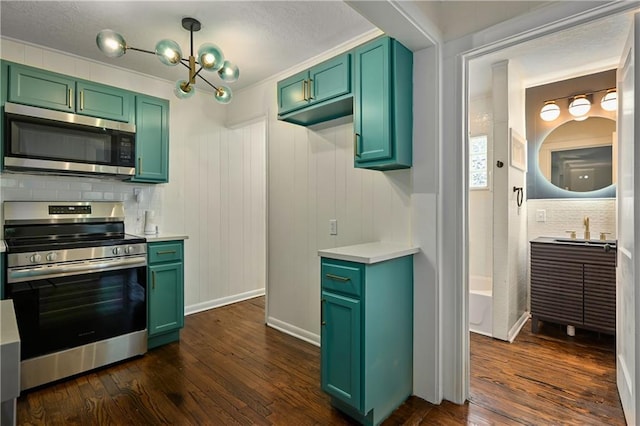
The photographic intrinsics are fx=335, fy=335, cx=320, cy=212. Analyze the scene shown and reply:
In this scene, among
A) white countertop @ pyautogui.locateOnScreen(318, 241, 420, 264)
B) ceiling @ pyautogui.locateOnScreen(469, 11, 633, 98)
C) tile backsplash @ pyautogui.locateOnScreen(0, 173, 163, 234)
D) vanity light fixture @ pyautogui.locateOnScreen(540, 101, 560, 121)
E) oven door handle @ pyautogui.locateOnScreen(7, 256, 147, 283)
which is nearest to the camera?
white countertop @ pyautogui.locateOnScreen(318, 241, 420, 264)

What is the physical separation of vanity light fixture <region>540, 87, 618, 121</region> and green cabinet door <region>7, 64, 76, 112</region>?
4456 millimetres

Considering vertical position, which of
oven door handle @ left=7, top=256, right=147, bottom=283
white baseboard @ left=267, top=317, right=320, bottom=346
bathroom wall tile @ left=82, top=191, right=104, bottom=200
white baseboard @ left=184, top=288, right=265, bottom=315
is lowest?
white baseboard @ left=267, top=317, right=320, bottom=346

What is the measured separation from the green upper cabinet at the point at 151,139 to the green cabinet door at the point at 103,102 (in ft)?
0.33

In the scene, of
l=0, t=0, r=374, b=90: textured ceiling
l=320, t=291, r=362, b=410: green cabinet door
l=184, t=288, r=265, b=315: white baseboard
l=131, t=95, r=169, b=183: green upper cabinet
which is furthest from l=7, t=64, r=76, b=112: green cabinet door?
l=320, t=291, r=362, b=410: green cabinet door

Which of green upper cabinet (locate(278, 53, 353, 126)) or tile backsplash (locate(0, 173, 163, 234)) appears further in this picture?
tile backsplash (locate(0, 173, 163, 234))

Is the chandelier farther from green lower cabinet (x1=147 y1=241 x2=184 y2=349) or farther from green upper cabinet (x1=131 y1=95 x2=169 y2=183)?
green lower cabinet (x1=147 y1=241 x2=184 y2=349)

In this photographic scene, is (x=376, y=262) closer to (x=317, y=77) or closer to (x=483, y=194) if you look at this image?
(x=317, y=77)

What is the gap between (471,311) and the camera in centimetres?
331

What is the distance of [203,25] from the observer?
2508mm

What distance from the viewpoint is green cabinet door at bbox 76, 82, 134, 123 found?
2768 mm

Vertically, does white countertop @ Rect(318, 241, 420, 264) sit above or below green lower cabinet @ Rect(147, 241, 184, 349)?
above

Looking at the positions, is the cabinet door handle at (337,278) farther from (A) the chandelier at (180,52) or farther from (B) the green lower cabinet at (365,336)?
(A) the chandelier at (180,52)

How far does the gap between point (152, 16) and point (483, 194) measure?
3531 millimetres

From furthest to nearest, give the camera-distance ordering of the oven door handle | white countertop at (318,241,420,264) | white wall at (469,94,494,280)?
white wall at (469,94,494,280), the oven door handle, white countertop at (318,241,420,264)
